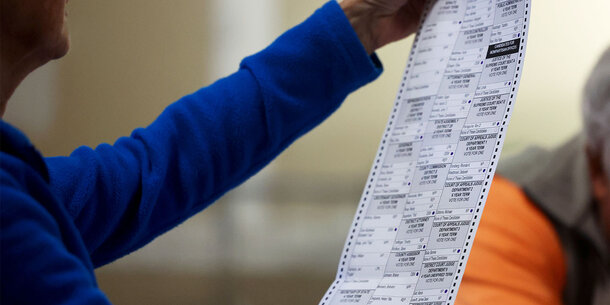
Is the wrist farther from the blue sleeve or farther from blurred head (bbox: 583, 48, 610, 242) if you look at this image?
blurred head (bbox: 583, 48, 610, 242)

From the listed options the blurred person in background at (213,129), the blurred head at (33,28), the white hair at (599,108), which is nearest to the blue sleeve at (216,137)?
the blurred person in background at (213,129)

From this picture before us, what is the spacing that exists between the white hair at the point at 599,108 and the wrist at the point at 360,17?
568mm

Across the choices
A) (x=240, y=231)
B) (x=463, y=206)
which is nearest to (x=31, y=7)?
(x=463, y=206)

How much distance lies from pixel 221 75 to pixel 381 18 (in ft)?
2.99

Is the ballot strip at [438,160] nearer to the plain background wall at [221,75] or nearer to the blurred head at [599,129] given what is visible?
the blurred head at [599,129]

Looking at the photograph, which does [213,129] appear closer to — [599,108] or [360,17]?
[360,17]

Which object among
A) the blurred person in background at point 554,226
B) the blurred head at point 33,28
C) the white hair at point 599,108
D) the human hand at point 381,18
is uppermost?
the blurred head at point 33,28

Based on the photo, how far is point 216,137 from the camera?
0.64m

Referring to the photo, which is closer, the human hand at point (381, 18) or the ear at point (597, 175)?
the human hand at point (381, 18)

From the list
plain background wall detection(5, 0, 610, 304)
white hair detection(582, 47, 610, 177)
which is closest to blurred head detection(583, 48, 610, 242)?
white hair detection(582, 47, 610, 177)

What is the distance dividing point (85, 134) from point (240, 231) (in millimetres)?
495

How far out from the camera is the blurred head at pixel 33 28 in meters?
0.43

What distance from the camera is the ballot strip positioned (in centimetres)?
52

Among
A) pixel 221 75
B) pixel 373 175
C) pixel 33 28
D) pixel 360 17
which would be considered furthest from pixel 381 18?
pixel 221 75
